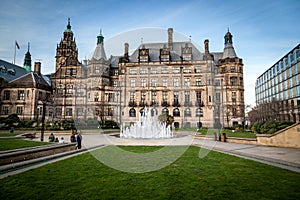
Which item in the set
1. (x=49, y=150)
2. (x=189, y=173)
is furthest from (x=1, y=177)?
(x=189, y=173)

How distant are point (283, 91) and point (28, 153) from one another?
63.4m

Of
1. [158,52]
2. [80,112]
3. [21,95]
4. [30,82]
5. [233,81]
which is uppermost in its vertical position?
[158,52]

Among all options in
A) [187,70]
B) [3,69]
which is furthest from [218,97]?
[3,69]

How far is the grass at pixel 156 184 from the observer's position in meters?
4.89

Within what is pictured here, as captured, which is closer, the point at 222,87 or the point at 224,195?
the point at 224,195

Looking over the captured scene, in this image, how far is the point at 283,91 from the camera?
55250mm

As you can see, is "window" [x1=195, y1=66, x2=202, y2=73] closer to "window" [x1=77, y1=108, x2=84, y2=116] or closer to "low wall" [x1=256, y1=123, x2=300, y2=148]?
"window" [x1=77, y1=108, x2=84, y2=116]

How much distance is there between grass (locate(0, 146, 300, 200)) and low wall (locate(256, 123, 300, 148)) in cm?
903

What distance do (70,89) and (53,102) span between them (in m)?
5.02

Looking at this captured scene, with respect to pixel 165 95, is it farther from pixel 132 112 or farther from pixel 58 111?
pixel 58 111

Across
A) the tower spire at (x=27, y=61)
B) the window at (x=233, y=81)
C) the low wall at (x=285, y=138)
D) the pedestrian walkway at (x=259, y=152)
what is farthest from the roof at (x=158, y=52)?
the tower spire at (x=27, y=61)

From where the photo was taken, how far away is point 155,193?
16.6 ft

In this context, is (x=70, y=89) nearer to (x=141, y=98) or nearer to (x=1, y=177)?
(x=141, y=98)

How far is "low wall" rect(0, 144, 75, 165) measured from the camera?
8.37 m
